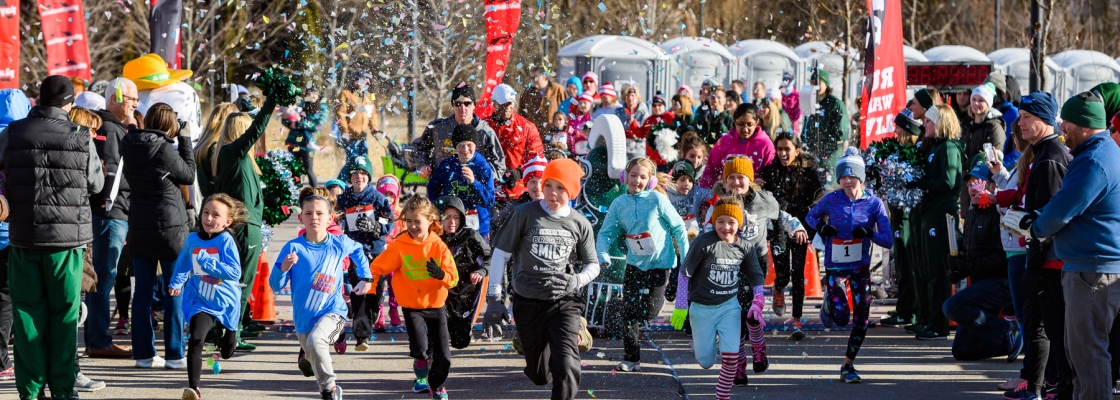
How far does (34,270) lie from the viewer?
6.91 m

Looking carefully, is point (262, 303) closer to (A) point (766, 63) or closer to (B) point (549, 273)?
(B) point (549, 273)

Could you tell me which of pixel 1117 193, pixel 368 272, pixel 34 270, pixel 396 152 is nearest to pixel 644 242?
pixel 368 272

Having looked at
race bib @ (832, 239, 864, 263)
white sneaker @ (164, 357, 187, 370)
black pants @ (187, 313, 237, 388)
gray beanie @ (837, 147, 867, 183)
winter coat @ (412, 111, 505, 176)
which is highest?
winter coat @ (412, 111, 505, 176)

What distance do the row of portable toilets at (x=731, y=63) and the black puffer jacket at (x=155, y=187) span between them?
53.4ft

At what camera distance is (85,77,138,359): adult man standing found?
26.5 feet

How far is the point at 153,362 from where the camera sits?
8352 millimetres

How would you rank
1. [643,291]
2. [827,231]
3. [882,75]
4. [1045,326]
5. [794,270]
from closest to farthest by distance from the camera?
[1045,326], [643,291], [827,231], [794,270], [882,75]

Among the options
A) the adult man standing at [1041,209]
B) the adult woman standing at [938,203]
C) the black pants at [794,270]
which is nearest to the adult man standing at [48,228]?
the adult man standing at [1041,209]

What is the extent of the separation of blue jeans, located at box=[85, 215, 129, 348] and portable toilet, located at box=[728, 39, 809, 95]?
2197 cm

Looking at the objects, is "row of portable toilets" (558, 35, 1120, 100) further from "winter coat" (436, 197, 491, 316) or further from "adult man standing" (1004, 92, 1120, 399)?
"adult man standing" (1004, 92, 1120, 399)

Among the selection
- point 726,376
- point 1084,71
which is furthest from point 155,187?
point 1084,71

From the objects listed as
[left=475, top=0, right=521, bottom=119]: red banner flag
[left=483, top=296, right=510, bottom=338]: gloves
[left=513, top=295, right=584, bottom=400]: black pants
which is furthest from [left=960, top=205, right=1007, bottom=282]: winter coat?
[left=475, top=0, right=521, bottom=119]: red banner flag

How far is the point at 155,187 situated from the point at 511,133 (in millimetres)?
3735

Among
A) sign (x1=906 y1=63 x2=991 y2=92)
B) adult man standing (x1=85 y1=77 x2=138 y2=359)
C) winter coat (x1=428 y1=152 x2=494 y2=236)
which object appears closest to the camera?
adult man standing (x1=85 y1=77 x2=138 y2=359)
